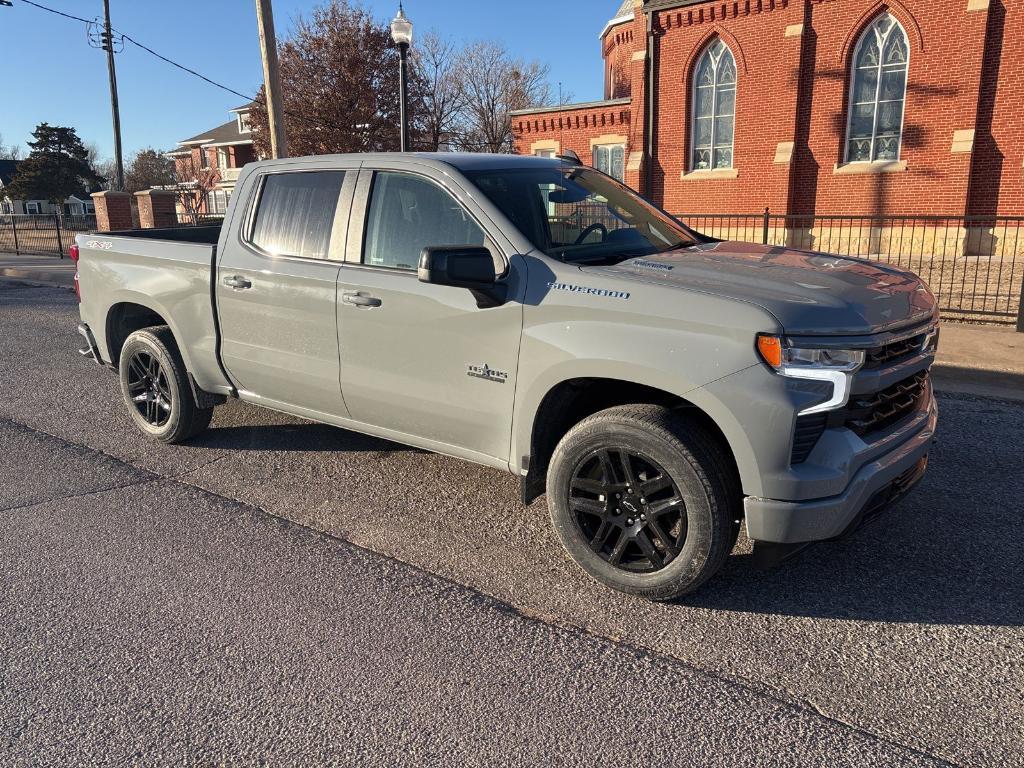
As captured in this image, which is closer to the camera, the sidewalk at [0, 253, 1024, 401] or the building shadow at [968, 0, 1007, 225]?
the sidewalk at [0, 253, 1024, 401]

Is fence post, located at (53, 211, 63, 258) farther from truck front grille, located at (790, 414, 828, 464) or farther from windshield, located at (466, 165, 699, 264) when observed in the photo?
truck front grille, located at (790, 414, 828, 464)

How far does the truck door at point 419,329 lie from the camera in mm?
3789

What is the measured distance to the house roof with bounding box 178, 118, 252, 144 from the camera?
59875 millimetres

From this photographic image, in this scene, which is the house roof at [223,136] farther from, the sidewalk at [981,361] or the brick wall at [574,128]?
the sidewalk at [981,361]

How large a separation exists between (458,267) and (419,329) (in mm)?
651

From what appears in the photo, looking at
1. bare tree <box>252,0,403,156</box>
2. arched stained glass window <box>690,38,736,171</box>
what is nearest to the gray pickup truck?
arched stained glass window <box>690,38,736,171</box>

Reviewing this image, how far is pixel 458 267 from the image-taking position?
3441mm

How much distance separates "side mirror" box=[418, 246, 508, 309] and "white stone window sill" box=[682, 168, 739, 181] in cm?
1860

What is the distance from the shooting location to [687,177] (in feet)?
70.4

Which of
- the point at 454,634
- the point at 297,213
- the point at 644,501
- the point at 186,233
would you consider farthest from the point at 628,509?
the point at 186,233

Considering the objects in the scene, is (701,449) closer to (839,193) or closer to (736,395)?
(736,395)

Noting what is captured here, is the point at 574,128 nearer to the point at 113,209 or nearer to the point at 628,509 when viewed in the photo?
the point at 113,209

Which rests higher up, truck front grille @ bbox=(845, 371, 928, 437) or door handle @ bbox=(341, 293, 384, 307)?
door handle @ bbox=(341, 293, 384, 307)

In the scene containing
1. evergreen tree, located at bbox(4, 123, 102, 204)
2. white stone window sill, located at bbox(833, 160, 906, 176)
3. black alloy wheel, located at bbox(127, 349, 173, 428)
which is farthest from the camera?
evergreen tree, located at bbox(4, 123, 102, 204)
